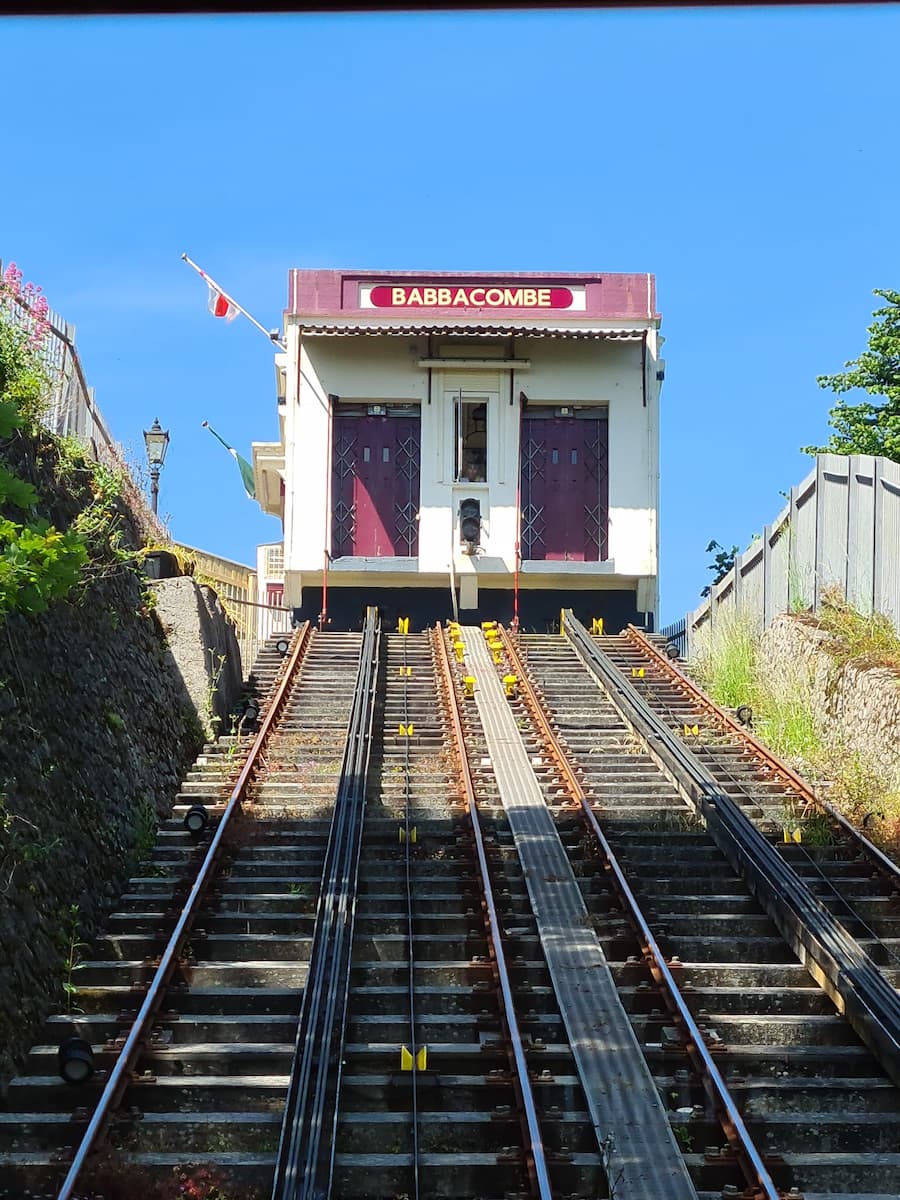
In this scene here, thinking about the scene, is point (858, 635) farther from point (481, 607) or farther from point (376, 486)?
point (376, 486)

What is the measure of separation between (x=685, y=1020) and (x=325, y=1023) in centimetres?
219

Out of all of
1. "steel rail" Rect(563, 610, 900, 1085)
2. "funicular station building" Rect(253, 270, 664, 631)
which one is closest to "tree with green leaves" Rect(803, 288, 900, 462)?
"funicular station building" Rect(253, 270, 664, 631)

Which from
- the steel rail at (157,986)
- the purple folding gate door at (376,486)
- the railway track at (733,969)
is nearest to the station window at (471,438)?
the purple folding gate door at (376,486)

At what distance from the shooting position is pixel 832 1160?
7531mm

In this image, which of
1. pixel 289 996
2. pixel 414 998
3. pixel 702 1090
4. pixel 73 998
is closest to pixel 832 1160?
pixel 702 1090

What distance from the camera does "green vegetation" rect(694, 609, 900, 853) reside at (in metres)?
14.2

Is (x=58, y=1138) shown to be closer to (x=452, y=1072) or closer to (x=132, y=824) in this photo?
(x=452, y=1072)

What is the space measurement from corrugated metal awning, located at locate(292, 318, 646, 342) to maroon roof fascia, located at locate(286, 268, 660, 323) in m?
0.62

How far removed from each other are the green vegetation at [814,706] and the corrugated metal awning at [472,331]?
680 cm

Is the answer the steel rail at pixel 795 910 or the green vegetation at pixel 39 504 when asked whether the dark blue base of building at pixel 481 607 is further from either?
the steel rail at pixel 795 910

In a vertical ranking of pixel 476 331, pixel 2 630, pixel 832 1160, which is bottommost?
pixel 832 1160

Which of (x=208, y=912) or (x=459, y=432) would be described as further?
(x=459, y=432)

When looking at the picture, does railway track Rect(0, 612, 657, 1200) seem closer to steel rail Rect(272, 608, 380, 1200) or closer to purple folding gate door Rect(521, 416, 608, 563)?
steel rail Rect(272, 608, 380, 1200)

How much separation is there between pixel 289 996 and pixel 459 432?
18660mm
